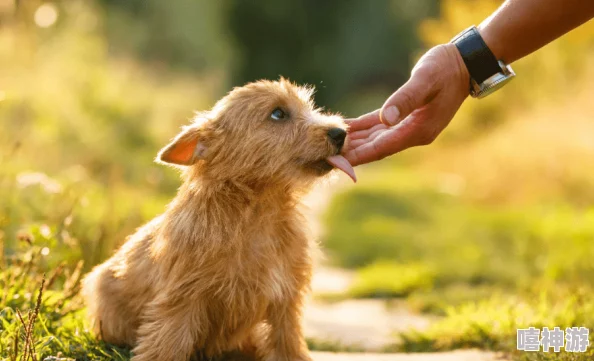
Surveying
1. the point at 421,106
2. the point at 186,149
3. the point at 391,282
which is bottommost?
the point at 186,149

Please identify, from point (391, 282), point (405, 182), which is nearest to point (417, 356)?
point (391, 282)

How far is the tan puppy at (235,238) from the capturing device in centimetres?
362

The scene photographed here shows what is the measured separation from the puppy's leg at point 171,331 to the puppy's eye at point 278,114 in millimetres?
1024

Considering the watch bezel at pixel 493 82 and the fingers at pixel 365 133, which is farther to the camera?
the fingers at pixel 365 133

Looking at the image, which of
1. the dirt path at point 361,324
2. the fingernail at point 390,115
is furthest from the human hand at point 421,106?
the dirt path at point 361,324

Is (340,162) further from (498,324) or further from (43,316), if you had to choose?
(43,316)

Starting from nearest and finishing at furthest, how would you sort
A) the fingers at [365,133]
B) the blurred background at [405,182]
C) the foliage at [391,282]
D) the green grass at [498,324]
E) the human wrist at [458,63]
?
1. the human wrist at [458,63]
2. the fingers at [365,133]
3. the green grass at [498,324]
4. the blurred background at [405,182]
5. the foliage at [391,282]

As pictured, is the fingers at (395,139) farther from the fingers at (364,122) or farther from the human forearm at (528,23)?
the human forearm at (528,23)

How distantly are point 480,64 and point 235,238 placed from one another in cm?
153

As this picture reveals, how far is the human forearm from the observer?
3.76 m

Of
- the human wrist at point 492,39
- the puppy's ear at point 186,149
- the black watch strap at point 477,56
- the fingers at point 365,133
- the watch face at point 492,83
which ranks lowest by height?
the puppy's ear at point 186,149

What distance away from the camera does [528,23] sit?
3.84 metres

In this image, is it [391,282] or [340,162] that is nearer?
[340,162]

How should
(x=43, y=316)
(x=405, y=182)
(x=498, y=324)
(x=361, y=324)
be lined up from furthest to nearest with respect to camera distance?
1. (x=405, y=182)
2. (x=361, y=324)
3. (x=498, y=324)
4. (x=43, y=316)
